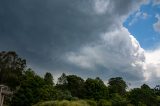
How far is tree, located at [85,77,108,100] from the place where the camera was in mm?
111375

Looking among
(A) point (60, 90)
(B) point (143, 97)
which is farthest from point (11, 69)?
(B) point (143, 97)

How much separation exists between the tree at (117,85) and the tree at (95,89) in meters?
8.00

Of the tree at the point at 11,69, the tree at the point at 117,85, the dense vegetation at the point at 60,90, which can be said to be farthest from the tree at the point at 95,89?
the tree at the point at 11,69

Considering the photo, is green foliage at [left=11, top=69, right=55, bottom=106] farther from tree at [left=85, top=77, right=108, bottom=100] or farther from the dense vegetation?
tree at [left=85, top=77, right=108, bottom=100]

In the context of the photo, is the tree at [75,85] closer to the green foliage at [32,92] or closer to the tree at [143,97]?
the tree at [143,97]

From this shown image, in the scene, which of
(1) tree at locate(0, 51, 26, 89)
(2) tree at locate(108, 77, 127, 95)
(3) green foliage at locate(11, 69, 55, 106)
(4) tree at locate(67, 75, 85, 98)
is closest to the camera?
(3) green foliage at locate(11, 69, 55, 106)

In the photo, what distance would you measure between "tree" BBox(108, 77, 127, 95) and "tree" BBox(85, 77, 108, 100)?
26.3ft

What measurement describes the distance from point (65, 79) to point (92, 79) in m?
9.57

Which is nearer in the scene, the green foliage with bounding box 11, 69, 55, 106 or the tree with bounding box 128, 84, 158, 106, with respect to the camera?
the green foliage with bounding box 11, 69, 55, 106

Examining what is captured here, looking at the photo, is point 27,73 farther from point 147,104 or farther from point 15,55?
point 147,104

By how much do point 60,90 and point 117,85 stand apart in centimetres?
3195

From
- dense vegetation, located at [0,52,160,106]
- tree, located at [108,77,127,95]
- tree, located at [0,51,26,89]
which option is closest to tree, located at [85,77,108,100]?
dense vegetation, located at [0,52,160,106]

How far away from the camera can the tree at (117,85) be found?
123 meters

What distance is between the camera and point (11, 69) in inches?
4252
